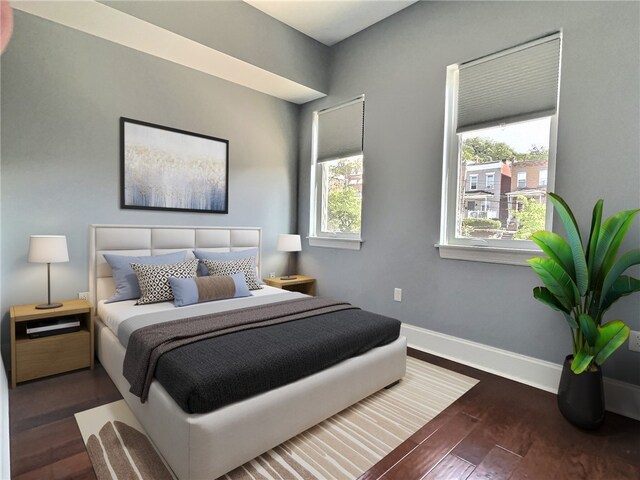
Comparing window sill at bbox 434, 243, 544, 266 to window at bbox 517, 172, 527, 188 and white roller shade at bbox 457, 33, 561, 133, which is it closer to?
window at bbox 517, 172, 527, 188

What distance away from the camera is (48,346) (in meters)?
2.41

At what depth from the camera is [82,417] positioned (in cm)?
197

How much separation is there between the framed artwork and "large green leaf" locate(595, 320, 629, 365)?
10.9 feet

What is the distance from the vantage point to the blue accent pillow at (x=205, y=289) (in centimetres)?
262

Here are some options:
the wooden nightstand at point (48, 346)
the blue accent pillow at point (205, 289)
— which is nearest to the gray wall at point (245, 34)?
the blue accent pillow at point (205, 289)

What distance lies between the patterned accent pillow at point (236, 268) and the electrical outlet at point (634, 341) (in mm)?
2781

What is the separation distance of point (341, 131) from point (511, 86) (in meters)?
1.80

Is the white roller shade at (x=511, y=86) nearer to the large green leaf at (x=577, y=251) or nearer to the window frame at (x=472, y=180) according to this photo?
the window frame at (x=472, y=180)

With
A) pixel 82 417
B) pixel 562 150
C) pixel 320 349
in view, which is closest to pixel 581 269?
pixel 562 150

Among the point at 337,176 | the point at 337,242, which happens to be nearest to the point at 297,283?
the point at 337,242

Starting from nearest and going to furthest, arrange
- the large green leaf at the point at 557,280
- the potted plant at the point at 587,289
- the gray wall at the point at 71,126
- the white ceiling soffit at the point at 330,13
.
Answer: the potted plant at the point at 587,289 < the large green leaf at the point at 557,280 < the gray wall at the point at 71,126 < the white ceiling soffit at the point at 330,13

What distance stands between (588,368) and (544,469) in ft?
2.17

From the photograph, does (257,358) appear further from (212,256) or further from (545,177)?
(545,177)

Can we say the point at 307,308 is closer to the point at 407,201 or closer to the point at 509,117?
the point at 407,201
